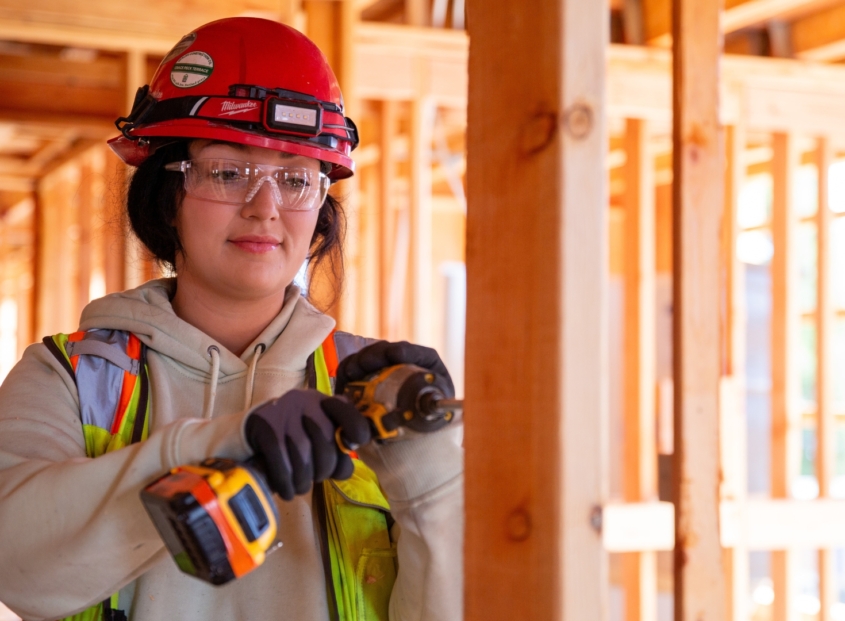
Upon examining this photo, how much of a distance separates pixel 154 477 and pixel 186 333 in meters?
0.41

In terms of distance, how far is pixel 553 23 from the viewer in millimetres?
813

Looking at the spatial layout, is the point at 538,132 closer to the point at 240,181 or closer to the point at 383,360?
the point at 383,360

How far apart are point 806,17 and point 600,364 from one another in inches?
146

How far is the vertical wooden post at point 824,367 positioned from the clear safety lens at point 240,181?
3088 millimetres

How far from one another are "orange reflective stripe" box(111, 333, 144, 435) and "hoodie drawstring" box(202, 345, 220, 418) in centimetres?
10

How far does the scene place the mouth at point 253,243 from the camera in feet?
4.83

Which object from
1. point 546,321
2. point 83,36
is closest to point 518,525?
point 546,321

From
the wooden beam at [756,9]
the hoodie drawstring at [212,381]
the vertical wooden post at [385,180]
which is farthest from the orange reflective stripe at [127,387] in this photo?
the wooden beam at [756,9]

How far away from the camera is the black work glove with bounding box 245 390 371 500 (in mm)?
1053

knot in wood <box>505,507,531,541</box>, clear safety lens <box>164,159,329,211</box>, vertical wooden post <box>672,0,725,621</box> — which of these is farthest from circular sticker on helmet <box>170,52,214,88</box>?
knot in wood <box>505,507,531,541</box>

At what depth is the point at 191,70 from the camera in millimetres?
1519

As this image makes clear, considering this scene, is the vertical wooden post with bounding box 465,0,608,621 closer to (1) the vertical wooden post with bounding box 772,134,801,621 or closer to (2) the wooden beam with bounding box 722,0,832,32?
(2) the wooden beam with bounding box 722,0,832,32

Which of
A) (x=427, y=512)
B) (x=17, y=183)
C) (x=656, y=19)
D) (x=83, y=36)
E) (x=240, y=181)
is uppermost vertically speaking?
(x=656, y=19)

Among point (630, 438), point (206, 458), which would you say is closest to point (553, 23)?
point (206, 458)
